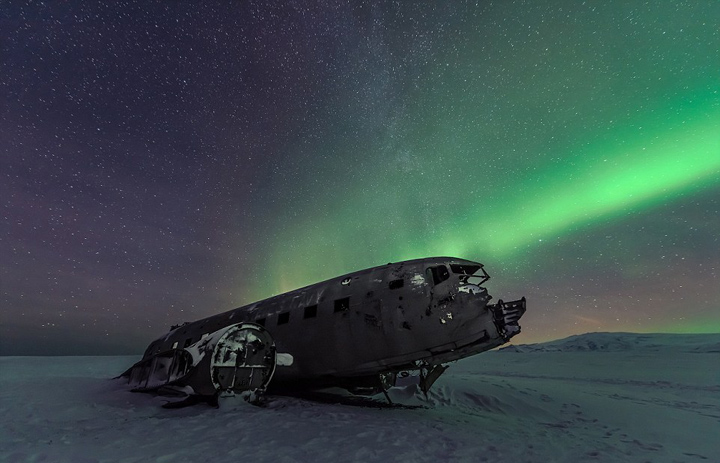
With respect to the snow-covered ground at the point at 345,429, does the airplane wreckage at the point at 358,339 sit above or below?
above

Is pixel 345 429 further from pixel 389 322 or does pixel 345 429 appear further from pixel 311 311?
pixel 311 311

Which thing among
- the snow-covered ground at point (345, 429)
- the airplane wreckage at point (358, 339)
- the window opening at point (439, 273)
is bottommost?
the snow-covered ground at point (345, 429)

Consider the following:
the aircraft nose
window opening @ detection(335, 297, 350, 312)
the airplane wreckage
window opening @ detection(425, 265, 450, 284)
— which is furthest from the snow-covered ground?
window opening @ detection(425, 265, 450, 284)

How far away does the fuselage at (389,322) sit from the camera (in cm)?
1298

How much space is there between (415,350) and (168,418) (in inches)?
361

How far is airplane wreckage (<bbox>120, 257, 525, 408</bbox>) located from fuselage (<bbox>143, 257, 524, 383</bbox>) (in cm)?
4

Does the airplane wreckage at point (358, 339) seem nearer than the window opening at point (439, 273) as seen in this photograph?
Yes

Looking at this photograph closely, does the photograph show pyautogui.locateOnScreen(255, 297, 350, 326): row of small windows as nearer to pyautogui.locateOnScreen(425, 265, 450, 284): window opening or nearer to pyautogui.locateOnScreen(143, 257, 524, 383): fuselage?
pyautogui.locateOnScreen(143, 257, 524, 383): fuselage

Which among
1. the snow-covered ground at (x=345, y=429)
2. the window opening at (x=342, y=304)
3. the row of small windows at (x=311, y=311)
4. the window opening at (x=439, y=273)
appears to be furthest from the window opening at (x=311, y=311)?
the window opening at (x=439, y=273)

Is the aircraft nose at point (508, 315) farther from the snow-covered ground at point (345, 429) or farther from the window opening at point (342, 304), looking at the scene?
the window opening at point (342, 304)

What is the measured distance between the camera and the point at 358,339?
1423 centimetres

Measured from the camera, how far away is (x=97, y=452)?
7.73m

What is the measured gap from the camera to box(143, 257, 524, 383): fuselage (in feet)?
42.6

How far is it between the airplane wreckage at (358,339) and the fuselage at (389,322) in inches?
1.6
